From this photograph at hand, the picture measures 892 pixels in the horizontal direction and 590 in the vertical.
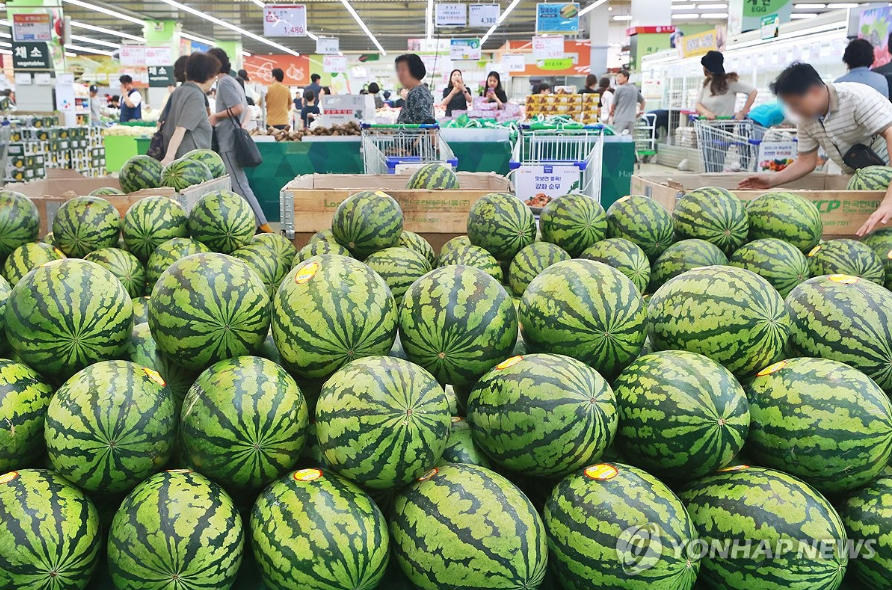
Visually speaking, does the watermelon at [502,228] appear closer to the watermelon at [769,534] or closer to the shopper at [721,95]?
the watermelon at [769,534]

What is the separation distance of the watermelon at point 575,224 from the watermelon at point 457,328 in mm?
812

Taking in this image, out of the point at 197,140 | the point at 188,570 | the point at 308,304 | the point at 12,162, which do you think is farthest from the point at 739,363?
the point at 12,162

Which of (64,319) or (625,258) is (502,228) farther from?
(64,319)

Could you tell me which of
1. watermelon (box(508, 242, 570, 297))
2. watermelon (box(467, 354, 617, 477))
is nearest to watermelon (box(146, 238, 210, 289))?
watermelon (box(508, 242, 570, 297))

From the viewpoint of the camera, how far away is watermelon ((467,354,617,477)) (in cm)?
133

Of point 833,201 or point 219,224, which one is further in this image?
point 833,201

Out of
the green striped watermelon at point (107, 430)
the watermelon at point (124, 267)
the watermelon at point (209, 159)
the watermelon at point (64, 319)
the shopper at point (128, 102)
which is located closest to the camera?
the green striped watermelon at point (107, 430)

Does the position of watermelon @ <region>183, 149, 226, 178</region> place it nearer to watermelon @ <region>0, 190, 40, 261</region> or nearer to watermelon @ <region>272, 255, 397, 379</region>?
watermelon @ <region>0, 190, 40, 261</region>

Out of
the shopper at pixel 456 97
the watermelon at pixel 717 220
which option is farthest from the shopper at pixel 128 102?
the watermelon at pixel 717 220

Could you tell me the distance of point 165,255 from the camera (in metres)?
2.25

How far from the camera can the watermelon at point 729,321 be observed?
5.13ft

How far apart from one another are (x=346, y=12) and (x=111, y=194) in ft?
80.0

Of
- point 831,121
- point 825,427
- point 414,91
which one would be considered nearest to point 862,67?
point 831,121

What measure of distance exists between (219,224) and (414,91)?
4.19m
